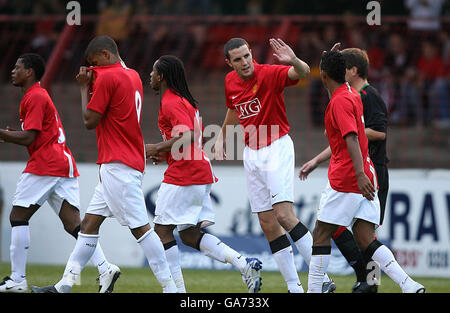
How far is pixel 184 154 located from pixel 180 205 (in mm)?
499

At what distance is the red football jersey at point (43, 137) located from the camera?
25.3 ft

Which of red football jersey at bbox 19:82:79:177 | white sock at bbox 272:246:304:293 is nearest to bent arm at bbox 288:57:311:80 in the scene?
white sock at bbox 272:246:304:293

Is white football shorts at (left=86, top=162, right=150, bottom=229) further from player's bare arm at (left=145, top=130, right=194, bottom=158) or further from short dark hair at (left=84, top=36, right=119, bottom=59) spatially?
short dark hair at (left=84, top=36, right=119, bottom=59)

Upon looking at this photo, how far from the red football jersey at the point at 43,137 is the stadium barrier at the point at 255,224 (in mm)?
3565

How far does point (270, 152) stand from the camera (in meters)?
7.33

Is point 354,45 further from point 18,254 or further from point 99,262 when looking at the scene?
point 18,254

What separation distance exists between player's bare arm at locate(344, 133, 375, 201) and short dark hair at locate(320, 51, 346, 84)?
0.63m

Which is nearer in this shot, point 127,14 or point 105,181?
point 105,181

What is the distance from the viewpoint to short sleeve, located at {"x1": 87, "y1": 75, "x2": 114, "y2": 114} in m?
6.58

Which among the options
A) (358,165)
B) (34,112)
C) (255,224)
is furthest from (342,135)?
(255,224)

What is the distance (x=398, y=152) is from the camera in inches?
484
